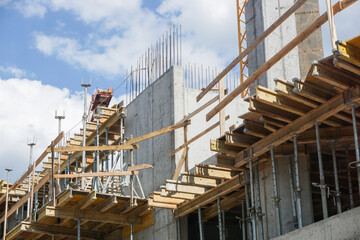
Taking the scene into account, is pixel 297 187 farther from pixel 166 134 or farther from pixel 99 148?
pixel 99 148

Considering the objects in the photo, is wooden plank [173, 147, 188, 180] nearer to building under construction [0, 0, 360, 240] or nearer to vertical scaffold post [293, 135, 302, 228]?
building under construction [0, 0, 360, 240]

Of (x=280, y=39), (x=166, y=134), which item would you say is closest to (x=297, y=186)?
(x=280, y=39)

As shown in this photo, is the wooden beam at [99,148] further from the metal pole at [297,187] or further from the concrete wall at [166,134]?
the metal pole at [297,187]

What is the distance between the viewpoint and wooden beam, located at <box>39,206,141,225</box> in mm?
19469

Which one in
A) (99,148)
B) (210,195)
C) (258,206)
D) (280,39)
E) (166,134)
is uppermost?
(280,39)

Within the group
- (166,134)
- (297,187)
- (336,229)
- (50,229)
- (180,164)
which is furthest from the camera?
(50,229)

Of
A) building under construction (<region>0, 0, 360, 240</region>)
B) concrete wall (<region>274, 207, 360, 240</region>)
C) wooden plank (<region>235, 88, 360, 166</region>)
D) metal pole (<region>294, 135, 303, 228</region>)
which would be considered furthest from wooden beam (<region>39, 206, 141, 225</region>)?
concrete wall (<region>274, 207, 360, 240</region>)

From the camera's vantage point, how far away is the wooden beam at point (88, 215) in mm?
19469

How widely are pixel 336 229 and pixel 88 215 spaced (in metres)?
10.1

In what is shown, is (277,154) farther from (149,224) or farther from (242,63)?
(242,63)

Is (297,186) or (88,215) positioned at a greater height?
(88,215)

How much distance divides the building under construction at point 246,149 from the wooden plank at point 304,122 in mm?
25

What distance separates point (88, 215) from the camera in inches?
787

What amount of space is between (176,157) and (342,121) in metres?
6.99
